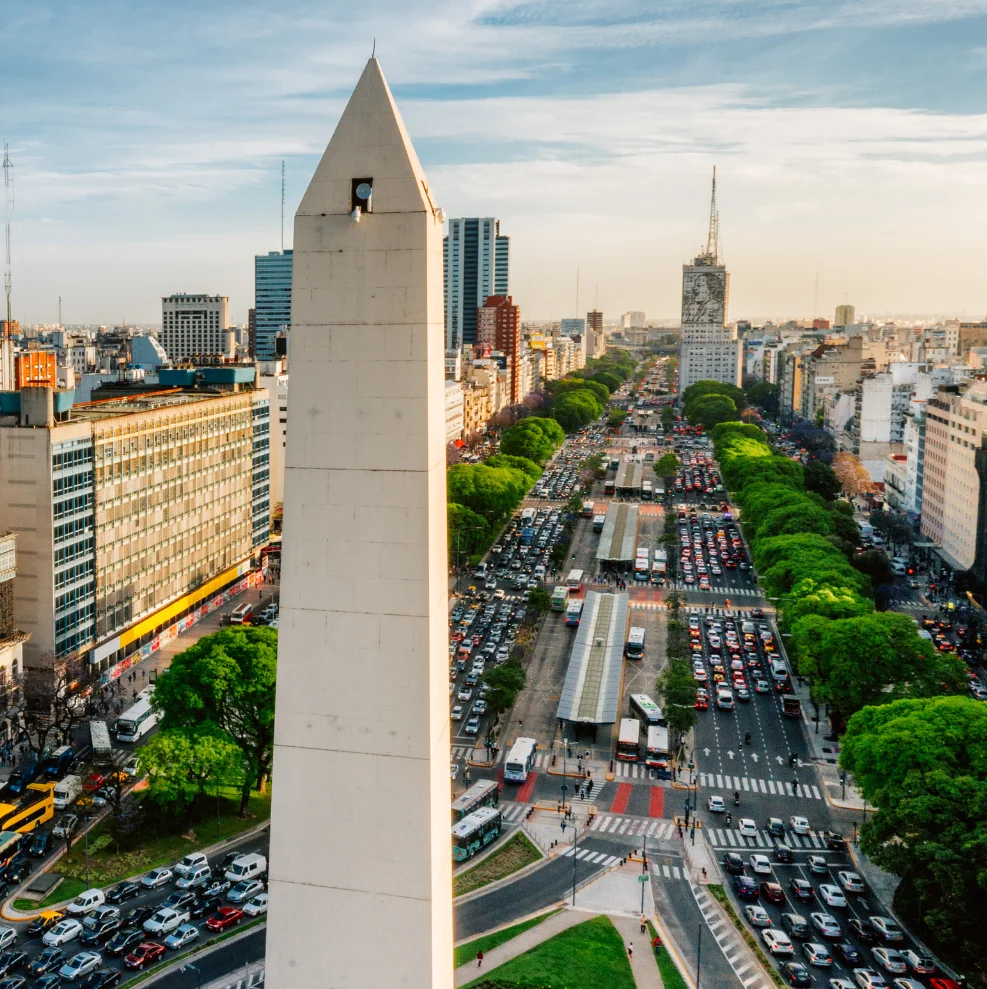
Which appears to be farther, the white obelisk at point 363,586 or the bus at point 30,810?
the bus at point 30,810

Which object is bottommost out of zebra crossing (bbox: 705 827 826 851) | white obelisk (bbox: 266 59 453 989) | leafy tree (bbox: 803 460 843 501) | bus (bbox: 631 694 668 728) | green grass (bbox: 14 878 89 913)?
zebra crossing (bbox: 705 827 826 851)

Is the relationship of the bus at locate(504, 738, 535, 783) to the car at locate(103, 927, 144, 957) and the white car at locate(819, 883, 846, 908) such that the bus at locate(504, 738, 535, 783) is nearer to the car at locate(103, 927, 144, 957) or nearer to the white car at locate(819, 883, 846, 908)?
the white car at locate(819, 883, 846, 908)

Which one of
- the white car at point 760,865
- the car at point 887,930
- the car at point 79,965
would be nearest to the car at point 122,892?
the car at point 79,965

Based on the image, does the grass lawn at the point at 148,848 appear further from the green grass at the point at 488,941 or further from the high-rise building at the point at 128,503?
the high-rise building at the point at 128,503

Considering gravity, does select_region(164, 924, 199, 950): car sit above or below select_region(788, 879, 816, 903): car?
above

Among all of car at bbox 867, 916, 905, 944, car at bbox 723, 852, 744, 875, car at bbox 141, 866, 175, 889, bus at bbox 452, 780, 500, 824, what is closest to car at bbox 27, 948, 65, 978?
car at bbox 141, 866, 175, 889

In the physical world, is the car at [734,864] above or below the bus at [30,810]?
below

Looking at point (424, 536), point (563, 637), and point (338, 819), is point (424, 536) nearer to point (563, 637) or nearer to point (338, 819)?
point (338, 819)
